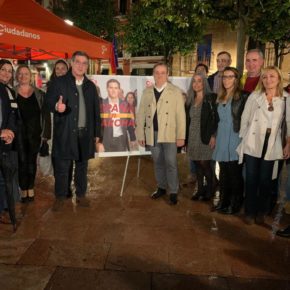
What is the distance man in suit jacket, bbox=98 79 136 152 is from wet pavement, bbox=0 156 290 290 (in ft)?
2.66

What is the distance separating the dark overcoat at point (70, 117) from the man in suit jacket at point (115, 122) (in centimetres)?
41

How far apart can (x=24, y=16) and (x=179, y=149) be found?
10.2 ft

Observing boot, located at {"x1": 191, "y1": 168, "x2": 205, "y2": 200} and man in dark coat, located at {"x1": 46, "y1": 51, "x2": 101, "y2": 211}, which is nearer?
man in dark coat, located at {"x1": 46, "y1": 51, "x2": 101, "y2": 211}

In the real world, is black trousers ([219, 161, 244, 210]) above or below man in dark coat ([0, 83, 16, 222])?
below

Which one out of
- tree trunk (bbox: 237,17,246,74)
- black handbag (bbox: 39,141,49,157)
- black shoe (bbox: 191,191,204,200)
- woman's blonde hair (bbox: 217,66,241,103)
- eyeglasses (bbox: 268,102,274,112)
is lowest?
black shoe (bbox: 191,191,204,200)

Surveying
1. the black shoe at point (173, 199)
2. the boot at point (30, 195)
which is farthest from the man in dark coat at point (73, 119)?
the black shoe at point (173, 199)

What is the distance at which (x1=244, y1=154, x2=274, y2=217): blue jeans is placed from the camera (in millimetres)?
4074

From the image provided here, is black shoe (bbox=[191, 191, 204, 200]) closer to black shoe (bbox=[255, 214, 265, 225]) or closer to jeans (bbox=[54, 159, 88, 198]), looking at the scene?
black shoe (bbox=[255, 214, 265, 225])

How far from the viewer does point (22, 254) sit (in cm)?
343

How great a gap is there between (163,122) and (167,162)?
0.59 metres

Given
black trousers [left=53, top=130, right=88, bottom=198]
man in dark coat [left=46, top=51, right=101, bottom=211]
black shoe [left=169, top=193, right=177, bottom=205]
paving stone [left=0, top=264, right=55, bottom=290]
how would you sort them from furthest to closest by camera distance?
1. black shoe [left=169, top=193, right=177, bottom=205]
2. black trousers [left=53, top=130, right=88, bottom=198]
3. man in dark coat [left=46, top=51, right=101, bottom=211]
4. paving stone [left=0, top=264, right=55, bottom=290]

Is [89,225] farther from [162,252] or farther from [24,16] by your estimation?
[24,16]

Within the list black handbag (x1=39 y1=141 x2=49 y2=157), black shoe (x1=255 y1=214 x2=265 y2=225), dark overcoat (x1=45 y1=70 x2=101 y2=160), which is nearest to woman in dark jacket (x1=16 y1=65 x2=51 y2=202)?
black handbag (x1=39 y1=141 x2=49 y2=157)

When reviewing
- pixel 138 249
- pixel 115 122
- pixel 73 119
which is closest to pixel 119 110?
pixel 115 122
